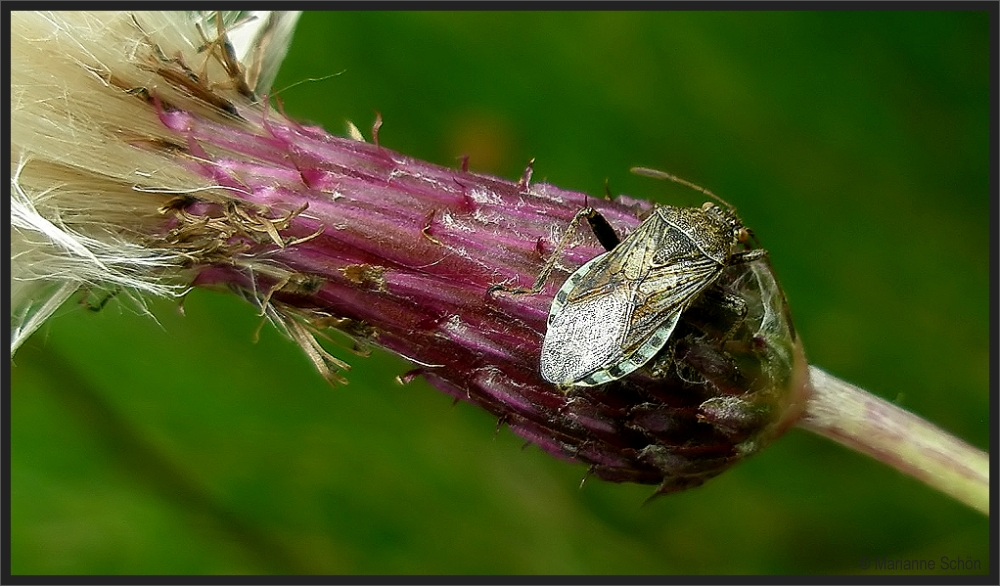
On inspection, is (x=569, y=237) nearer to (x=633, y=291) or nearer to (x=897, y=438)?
(x=633, y=291)

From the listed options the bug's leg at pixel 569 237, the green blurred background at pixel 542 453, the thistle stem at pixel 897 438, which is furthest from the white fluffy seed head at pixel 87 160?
the green blurred background at pixel 542 453

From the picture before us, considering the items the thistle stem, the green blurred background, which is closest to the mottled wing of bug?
the thistle stem

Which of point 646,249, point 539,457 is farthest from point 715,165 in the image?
point 646,249

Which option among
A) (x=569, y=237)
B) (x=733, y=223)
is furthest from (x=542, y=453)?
(x=569, y=237)

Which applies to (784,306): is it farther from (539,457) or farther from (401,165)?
(539,457)

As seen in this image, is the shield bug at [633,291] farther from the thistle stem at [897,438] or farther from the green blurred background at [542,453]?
the green blurred background at [542,453]
